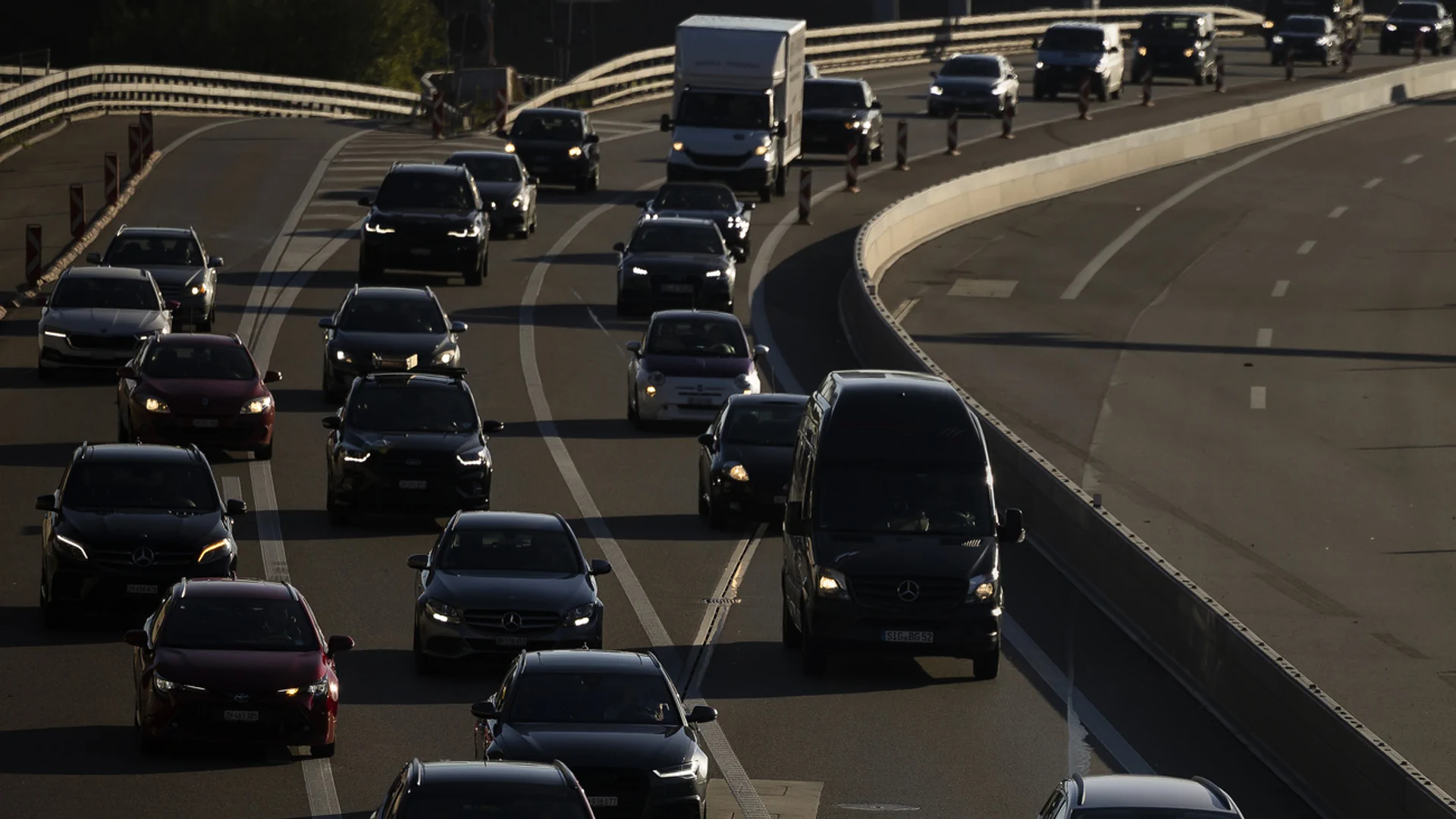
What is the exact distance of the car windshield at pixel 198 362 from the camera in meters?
28.8

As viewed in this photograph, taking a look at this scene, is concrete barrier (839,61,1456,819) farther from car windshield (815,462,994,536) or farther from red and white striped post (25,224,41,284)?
red and white striped post (25,224,41,284)

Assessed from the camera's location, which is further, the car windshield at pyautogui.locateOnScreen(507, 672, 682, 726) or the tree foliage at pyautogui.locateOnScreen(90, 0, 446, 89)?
the tree foliage at pyautogui.locateOnScreen(90, 0, 446, 89)

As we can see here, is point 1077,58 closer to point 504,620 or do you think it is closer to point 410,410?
point 410,410

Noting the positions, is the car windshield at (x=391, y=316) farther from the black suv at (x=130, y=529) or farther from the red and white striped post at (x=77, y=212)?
the red and white striped post at (x=77, y=212)

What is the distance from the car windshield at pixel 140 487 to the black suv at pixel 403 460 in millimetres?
3569

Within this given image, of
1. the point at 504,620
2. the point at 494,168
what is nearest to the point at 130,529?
the point at 504,620

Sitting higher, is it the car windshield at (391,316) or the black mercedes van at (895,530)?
the black mercedes van at (895,530)

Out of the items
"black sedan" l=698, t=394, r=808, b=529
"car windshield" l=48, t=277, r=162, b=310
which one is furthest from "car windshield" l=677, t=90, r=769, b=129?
"black sedan" l=698, t=394, r=808, b=529

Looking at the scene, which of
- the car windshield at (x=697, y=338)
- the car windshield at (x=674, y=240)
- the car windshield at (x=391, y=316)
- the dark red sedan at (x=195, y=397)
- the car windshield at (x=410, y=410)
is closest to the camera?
the car windshield at (x=410, y=410)

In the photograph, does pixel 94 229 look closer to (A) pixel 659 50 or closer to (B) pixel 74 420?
(B) pixel 74 420

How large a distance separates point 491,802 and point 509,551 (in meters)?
8.36

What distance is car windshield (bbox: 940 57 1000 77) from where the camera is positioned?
69469 millimetres

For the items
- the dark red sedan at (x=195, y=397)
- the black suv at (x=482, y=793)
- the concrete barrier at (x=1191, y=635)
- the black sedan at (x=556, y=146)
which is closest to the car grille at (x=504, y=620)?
the concrete barrier at (x=1191, y=635)

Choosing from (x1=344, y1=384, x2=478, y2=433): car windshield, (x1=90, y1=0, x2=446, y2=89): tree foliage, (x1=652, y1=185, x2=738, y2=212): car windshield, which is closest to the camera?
(x1=344, y1=384, x2=478, y2=433): car windshield
